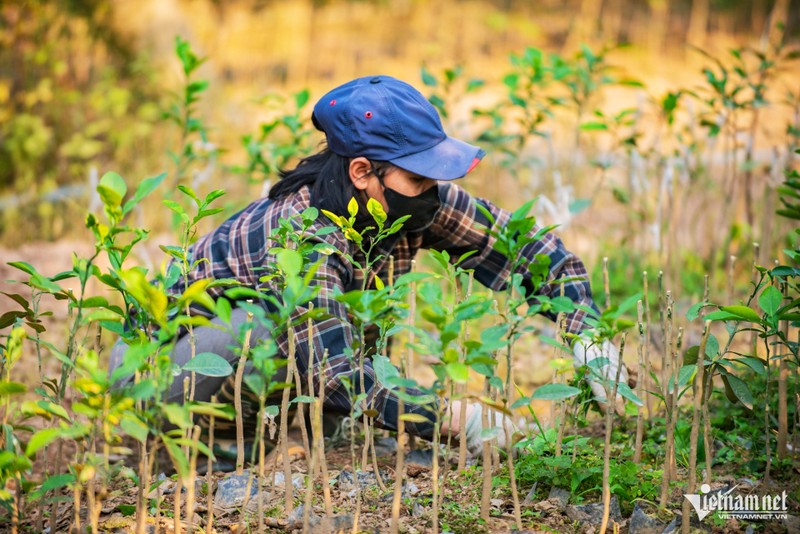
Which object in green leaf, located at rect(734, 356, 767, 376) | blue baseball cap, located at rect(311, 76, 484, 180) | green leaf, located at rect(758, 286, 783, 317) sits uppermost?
blue baseball cap, located at rect(311, 76, 484, 180)

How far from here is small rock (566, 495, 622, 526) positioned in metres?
1.55

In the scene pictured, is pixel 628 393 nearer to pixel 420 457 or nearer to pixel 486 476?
pixel 486 476

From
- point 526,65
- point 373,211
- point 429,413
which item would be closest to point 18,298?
point 373,211

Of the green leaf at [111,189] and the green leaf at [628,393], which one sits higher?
the green leaf at [111,189]

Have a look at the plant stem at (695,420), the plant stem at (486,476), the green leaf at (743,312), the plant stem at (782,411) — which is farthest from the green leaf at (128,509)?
the plant stem at (782,411)

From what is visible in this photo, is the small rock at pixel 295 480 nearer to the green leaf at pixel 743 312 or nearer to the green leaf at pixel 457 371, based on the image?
the green leaf at pixel 457 371

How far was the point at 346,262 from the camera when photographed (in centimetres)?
195

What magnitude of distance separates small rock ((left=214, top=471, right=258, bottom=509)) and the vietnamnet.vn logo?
3.04ft

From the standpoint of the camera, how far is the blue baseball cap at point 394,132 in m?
1.92

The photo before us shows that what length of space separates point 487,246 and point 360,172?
1.59 ft

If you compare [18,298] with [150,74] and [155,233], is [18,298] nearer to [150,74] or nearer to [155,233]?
[155,233]

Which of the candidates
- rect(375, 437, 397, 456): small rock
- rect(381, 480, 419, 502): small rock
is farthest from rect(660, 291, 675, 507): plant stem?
rect(375, 437, 397, 456): small rock

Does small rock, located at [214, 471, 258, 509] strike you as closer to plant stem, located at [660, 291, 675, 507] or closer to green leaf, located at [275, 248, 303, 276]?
green leaf, located at [275, 248, 303, 276]

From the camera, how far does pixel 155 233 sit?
4500mm
